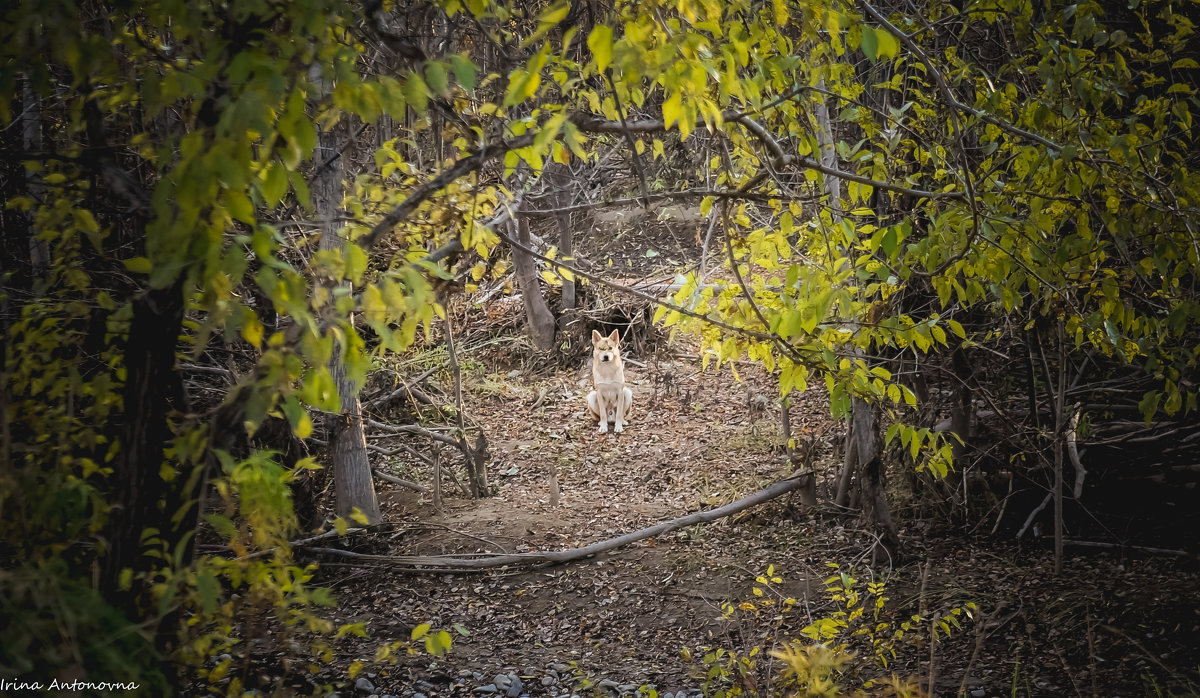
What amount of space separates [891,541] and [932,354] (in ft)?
5.53

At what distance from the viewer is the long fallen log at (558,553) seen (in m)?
5.82

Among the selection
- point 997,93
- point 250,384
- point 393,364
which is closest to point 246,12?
point 250,384

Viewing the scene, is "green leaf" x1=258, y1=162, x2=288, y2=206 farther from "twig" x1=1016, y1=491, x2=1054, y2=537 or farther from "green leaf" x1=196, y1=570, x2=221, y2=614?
"twig" x1=1016, y1=491, x2=1054, y2=537

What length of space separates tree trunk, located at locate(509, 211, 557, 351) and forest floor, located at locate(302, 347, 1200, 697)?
9.22 feet

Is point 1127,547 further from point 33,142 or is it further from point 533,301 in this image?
point 533,301

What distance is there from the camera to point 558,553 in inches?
239

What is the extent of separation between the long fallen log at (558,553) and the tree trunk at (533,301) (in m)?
5.39

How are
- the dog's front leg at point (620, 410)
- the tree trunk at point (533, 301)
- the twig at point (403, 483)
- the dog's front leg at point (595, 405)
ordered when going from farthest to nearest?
1. the tree trunk at point (533, 301)
2. the dog's front leg at point (595, 405)
3. the dog's front leg at point (620, 410)
4. the twig at point (403, 483)

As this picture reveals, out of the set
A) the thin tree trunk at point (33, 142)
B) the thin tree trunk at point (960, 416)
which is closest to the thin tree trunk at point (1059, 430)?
the thin tree trunk at point (960, 416)

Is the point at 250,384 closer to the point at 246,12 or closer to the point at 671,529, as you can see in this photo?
the point at 246,12

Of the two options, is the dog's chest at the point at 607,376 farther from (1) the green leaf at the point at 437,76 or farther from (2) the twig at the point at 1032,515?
(1) the green leaf at the point at 437,76

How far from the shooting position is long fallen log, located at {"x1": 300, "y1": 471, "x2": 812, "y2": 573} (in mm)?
5824

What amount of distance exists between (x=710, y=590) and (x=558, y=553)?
1329 millimetres

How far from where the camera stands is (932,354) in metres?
6.16
